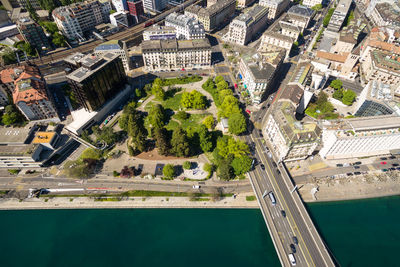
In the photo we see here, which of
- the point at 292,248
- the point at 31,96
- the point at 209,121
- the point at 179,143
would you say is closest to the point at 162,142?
the point at 179,143

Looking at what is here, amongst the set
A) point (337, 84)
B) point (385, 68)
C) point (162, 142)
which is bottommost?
point (162, 142)

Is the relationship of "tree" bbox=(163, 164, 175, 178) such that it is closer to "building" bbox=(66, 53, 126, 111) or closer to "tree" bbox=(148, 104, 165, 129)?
"tree" bbox=(148, 104, 165, 129)

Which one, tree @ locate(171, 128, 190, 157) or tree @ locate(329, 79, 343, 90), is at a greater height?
tree @ locate(329, 79, 343, 90)

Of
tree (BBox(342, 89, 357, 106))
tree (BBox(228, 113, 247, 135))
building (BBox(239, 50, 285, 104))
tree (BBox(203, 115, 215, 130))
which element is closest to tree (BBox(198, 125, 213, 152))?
tree (BBox(203, 115, 215, 130))

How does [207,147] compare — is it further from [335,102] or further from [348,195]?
[335,102]

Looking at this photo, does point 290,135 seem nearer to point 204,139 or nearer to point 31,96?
point 204,139
